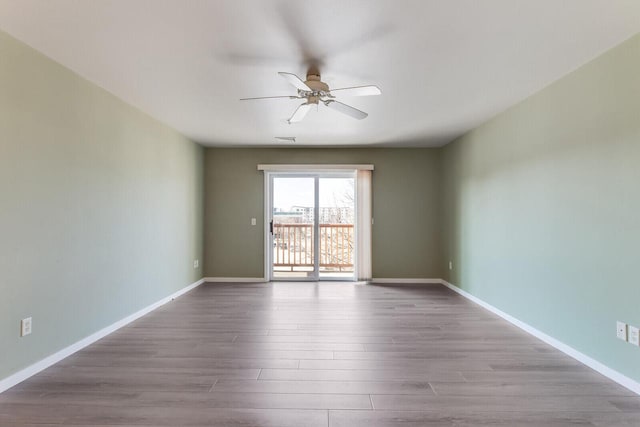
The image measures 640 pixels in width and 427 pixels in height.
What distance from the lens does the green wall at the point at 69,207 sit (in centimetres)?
210

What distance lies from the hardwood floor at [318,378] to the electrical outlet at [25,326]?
1.02ft

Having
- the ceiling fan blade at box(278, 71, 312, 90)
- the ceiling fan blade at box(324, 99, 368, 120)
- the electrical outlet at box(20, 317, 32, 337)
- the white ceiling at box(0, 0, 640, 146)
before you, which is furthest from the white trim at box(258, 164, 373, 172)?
the electrical outlet at box(20, 317, 32, 337)

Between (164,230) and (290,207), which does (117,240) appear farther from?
(290,207)

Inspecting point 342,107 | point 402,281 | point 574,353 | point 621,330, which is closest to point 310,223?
point 402,281

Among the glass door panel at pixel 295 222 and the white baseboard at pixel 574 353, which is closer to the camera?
the white baseboard at pixel 574 353

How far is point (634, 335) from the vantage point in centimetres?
206

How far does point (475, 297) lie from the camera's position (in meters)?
4.19

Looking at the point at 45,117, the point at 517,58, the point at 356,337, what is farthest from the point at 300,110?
the point at 356,337

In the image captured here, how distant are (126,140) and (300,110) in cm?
187

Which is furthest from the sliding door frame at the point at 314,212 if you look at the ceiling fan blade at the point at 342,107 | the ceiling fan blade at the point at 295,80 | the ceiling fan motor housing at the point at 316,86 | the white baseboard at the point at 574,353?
the ceiling fan blade at the point at 295,80

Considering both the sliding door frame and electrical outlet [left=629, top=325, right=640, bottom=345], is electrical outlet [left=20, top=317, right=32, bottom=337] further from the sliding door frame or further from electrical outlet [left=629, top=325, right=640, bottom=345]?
electrical outlet [left=629, top=325, right=640, bottom=345]

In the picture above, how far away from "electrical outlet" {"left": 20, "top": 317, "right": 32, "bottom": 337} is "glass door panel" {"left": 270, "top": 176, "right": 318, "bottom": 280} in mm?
3529

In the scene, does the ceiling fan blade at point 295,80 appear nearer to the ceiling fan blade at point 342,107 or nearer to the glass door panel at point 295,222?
the ceiling fan blade at point 342,107

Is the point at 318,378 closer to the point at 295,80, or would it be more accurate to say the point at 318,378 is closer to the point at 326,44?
the point at 295,80
